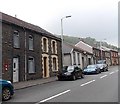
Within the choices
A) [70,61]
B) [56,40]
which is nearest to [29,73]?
[56,40]

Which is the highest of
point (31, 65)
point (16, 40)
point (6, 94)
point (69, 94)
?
point (16, 40)

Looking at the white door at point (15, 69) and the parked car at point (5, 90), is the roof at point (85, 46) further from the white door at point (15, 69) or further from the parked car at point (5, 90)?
the parked car at point (5, 90)

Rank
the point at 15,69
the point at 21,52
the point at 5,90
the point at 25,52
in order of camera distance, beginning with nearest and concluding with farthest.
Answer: the point at 5,90 < the point at 15,69 < the point at 21,52 < the point at 25,52

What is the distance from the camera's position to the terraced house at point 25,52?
25.3 m

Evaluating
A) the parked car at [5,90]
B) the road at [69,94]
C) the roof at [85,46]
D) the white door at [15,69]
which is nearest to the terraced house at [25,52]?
the white door at [15,69]

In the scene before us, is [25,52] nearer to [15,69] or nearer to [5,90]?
[15,69]

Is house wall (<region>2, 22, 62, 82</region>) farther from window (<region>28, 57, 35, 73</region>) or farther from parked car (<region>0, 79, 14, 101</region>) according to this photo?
parked car (<region>0, 79, 14, 101</region>)

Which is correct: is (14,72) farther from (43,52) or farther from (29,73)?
(43,52)

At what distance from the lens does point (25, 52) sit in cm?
2875

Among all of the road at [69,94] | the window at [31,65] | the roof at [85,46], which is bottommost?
the road at [69,94]

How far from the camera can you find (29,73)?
96.4 feet

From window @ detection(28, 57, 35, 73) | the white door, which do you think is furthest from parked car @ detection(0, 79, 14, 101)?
window @ detection(28, 57, 35, 73)

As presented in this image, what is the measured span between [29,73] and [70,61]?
21.3 meters

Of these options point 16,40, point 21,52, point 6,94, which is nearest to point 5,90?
point 6,94
